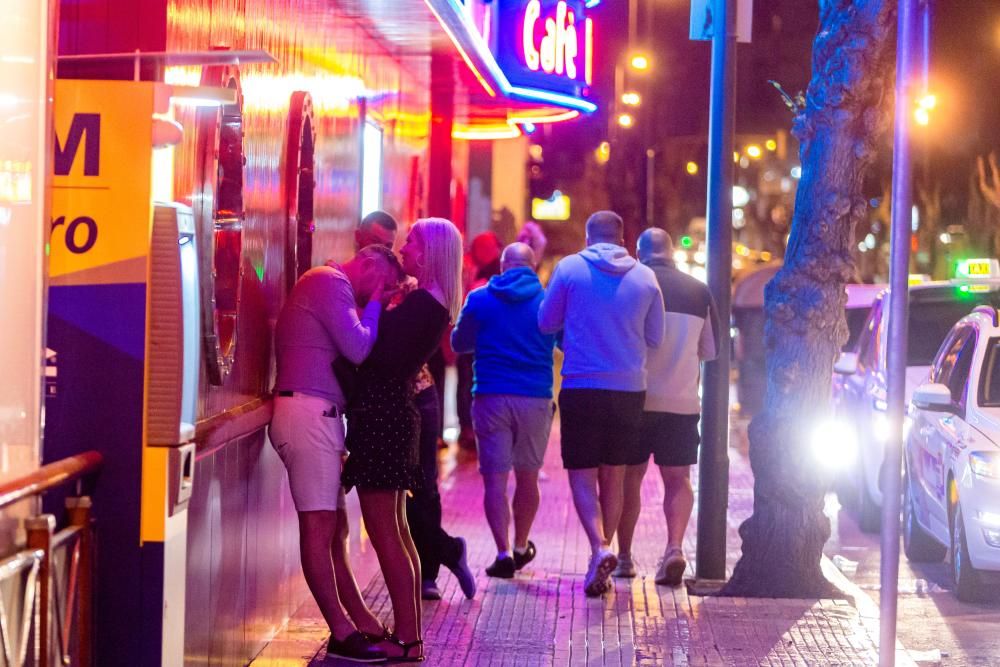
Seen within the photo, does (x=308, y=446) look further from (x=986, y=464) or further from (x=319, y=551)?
(x=986, y=464)

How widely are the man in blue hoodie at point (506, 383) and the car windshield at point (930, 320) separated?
470 cm

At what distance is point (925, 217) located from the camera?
48.7m

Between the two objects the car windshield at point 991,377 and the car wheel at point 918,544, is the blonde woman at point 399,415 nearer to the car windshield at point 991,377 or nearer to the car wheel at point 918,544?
the car windshield at point 991,377

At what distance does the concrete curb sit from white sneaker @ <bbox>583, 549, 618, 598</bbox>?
1.30 m

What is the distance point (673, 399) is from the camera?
9500 millimetres

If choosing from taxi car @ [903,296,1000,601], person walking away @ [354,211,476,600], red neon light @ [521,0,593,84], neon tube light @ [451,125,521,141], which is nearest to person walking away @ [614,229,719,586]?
person walking away @ [354,211,476,600]

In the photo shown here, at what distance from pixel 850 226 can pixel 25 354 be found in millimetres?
5600

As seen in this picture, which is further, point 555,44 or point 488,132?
point 488,132

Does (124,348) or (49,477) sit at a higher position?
(124,348)

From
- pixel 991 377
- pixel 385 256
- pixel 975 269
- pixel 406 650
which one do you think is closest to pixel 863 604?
pixel 991 377

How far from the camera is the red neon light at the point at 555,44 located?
42.2ft

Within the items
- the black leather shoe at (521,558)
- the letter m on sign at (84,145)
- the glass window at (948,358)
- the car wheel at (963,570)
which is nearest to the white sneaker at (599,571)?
the black leather shoe at (521,558)

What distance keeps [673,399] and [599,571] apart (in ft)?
3.92

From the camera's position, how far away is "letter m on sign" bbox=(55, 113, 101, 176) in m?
4.72
